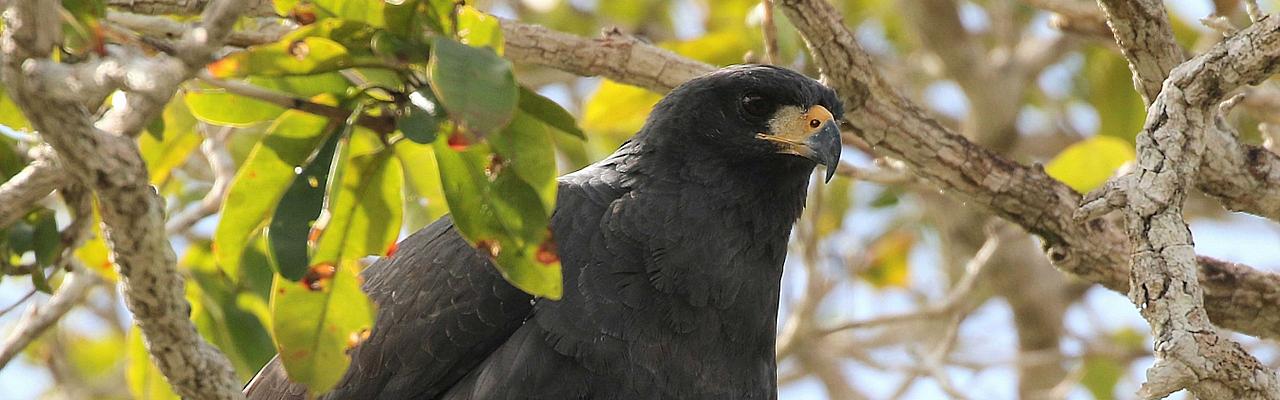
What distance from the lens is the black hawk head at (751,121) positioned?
432 cm

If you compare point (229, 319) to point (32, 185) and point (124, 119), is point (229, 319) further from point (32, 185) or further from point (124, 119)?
point (124, 119)

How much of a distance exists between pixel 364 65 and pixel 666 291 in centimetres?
131

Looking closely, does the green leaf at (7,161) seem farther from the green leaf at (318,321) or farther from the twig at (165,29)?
the green leaf at (318,321)

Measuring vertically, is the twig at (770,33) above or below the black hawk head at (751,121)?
above

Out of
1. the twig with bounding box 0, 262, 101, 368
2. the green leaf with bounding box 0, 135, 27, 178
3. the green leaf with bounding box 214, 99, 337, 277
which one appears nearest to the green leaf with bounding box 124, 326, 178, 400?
the twig with bounding box 0, 262, 101, 368

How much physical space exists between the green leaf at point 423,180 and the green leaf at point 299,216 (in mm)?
1128

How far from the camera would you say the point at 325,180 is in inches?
121

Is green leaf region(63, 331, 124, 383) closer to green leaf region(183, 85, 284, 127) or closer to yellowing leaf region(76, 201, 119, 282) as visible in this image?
yellowing leaf region(76, 201, 119, 282)

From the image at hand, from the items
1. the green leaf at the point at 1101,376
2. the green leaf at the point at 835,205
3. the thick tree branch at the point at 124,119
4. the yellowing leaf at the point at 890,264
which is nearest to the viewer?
the thick tree branch at the point at 124,119

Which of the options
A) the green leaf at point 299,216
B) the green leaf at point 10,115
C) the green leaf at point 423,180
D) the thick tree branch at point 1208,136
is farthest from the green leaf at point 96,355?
the thick tree branch at point 1208,136

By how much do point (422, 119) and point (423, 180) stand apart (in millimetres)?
2049

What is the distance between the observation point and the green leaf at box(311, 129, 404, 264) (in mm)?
3295

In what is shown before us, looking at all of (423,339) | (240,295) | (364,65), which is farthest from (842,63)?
(240,295)

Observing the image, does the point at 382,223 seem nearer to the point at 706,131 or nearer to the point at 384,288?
the point at 384,288
